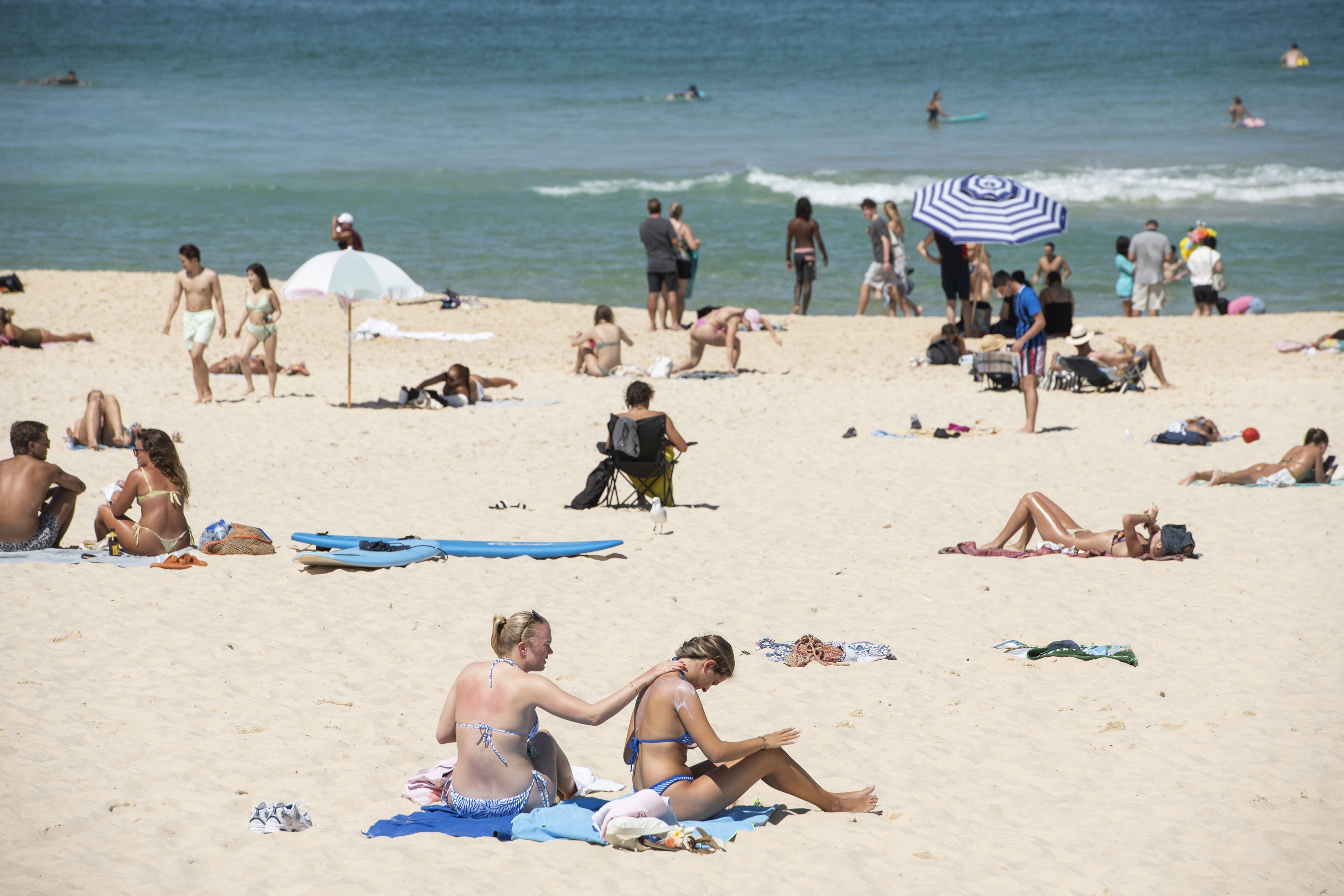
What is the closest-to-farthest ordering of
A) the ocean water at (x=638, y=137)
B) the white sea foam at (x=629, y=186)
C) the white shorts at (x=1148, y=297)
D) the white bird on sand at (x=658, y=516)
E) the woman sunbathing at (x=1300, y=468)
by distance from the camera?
the white bird on sand at (x=658, y=516) < the woman sunbathing at (x=1300, y=468) < the white shorts at (x=1148, y=297) < the ocean water at (x=638, y=137) < the white sea foam at (x=629, y=186)

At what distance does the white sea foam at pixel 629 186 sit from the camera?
29.7m

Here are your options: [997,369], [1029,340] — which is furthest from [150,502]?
[997,369]

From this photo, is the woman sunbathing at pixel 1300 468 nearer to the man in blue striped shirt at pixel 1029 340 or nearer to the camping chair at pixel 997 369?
the man in blue striped shirt at pixel 1029 340

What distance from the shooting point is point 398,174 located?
3206cm

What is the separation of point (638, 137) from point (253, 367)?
2599 cm

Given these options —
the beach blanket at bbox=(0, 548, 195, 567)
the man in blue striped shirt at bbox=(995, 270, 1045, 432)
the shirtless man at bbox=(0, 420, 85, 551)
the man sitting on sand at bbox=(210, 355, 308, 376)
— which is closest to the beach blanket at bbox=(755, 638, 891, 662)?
the beach blanket at bbox=(0, 548, 195, 567)

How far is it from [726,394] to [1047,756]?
885 centimetres

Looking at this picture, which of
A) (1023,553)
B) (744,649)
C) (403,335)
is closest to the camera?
(744,649)

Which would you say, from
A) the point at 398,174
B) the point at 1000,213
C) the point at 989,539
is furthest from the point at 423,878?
the point at 398,174

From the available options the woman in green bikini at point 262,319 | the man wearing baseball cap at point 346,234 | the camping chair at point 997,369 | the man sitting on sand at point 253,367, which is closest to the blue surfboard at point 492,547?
the woman in green bikini at point 262,319

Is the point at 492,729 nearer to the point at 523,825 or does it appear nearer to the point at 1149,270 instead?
the point at 523,825

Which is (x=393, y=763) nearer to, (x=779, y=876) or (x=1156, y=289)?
(x=779, y=876)

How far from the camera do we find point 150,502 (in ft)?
24.9

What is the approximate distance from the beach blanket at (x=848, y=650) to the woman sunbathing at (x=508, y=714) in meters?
2.06
